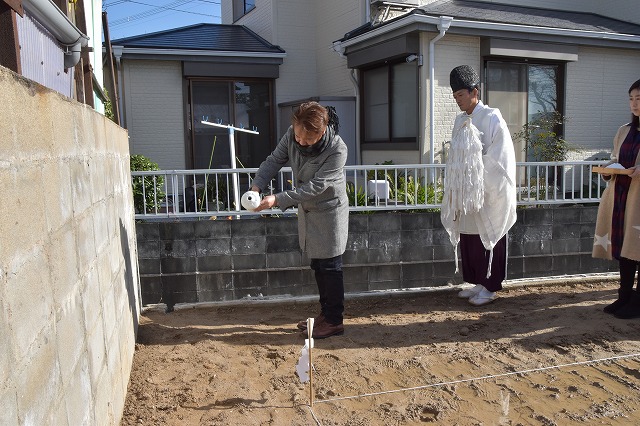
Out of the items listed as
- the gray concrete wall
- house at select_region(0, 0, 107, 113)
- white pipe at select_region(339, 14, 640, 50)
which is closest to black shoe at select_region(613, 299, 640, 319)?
the gray concrete wall

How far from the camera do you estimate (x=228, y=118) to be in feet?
34.1

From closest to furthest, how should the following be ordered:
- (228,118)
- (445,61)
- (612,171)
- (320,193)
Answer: (320,193), (612,171), (445,61), (228,118)

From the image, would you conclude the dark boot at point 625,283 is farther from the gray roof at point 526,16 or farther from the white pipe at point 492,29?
the gray roof at point 526,16

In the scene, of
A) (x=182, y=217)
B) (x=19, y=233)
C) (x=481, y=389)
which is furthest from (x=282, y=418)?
(x=182, y=217)

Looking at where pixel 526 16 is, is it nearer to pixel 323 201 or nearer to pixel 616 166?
pixel 616 166

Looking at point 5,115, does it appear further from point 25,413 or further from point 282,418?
point 282,418

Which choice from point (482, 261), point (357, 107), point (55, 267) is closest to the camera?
point (55, 267)

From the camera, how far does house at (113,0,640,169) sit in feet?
27.5

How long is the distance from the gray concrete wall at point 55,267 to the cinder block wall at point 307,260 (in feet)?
5.95


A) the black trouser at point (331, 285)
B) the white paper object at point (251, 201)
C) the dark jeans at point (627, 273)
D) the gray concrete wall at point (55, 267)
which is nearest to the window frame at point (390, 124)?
the dark jeans at point (627, 273)

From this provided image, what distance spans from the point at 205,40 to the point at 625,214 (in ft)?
28.5

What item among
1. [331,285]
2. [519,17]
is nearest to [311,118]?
[331,285]

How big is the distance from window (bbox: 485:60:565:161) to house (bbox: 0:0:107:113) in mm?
6716

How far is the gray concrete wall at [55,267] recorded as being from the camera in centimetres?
130
